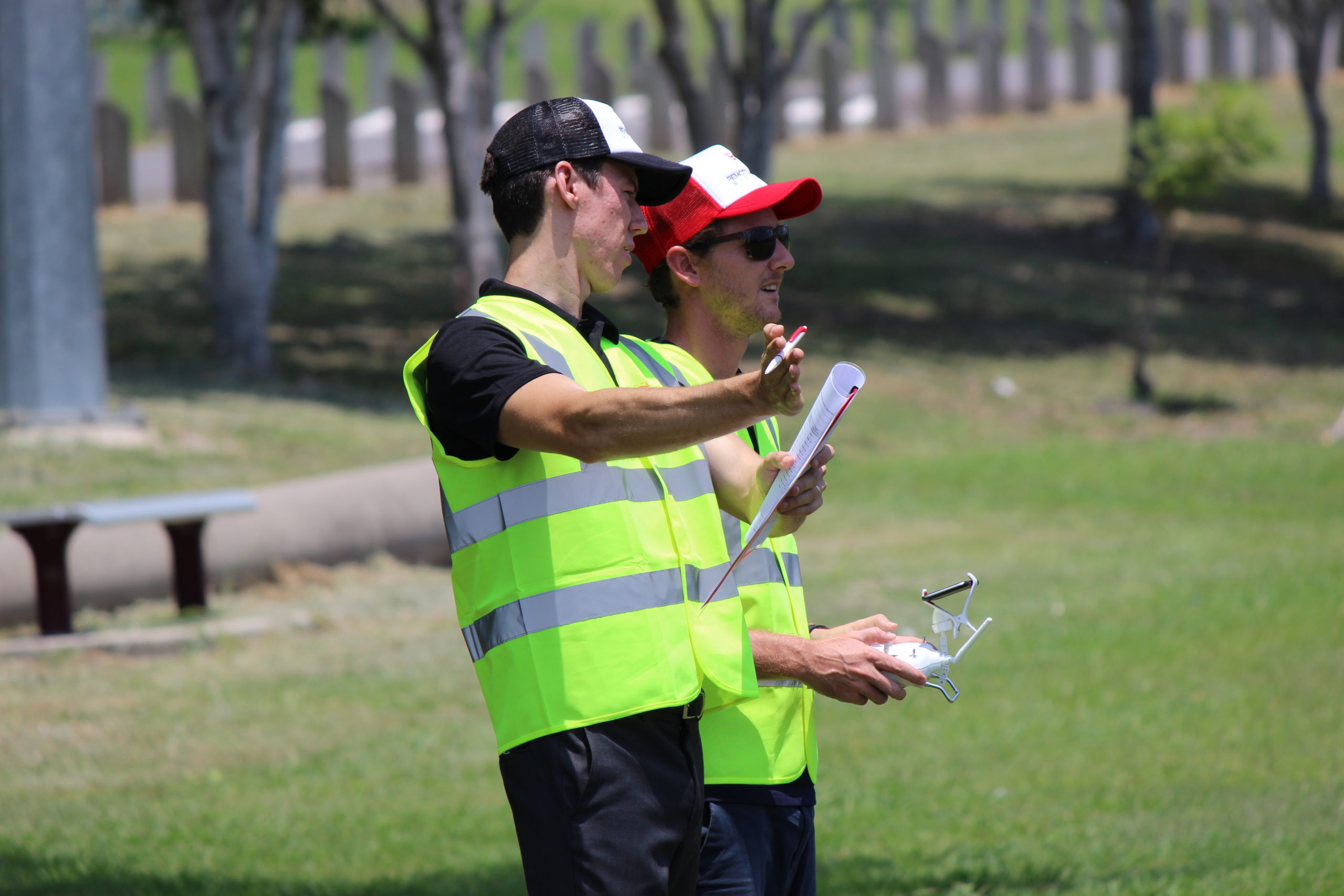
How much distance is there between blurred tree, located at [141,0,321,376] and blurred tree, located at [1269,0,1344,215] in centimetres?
1746

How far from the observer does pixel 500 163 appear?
270 centimetres

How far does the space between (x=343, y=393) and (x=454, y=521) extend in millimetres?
13601

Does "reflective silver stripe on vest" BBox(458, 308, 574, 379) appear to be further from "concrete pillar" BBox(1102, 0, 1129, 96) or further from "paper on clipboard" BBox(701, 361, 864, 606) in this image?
"concrete pillar" BBox(1102, 0, 1129, 96)

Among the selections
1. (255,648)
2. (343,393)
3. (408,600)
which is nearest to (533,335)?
(255,648)

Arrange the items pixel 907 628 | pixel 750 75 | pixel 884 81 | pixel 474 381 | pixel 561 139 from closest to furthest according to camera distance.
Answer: pixel 474 381
pixel 561 139
pixel 907 628
pixel 750 75
pixel 884 81

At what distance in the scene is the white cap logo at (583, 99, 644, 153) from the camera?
2680 mm

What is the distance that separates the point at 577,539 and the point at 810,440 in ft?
1.39

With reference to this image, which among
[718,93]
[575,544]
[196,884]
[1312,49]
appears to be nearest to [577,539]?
[575,544]

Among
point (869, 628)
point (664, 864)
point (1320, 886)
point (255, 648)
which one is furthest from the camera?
point (255, 648)

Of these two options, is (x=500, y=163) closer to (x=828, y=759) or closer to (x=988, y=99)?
(x=828, y=759)

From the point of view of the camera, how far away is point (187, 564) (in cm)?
881

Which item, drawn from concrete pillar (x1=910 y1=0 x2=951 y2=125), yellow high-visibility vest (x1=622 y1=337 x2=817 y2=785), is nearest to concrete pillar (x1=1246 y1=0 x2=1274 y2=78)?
concrete pillar (x1=910 y1=0 x2=951 y2=125)

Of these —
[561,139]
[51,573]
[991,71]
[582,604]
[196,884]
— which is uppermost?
[991,71]

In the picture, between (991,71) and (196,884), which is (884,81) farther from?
(196,884)
